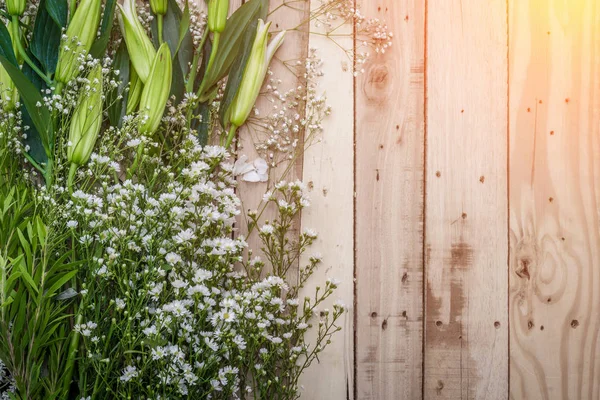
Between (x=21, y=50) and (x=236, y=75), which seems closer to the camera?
(x=21, y=50)

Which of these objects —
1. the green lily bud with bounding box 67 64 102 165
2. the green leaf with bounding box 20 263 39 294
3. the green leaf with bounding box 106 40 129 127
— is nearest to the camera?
the green leaf with bounding box 20 263 39 294

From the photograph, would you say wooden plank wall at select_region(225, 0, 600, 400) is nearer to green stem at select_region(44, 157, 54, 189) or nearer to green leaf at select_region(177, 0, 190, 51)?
green leaf at select_region(177, 0, 190, 51)

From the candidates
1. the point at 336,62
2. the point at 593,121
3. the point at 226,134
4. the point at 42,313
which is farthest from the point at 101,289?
the point at 593,121

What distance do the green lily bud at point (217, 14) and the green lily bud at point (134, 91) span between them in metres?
0.19

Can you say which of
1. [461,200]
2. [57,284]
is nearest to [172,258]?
[57,284]

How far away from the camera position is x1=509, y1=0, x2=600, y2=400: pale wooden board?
4.19 feet

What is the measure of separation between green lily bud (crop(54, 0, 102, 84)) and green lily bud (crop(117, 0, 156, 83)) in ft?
0.18

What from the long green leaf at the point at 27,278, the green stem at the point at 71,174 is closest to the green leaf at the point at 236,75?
the green stem at the point at 71,174

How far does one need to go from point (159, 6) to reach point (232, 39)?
0.16 meters

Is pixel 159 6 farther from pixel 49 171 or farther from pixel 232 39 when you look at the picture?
pixel 49 171

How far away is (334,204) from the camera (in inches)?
50.9

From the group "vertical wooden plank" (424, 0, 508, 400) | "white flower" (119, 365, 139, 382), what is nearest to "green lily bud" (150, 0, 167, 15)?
"vertical wooden plank" (424, 0, 508, 400)

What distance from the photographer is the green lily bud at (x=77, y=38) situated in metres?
1.12

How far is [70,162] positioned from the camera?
43.4 inches
